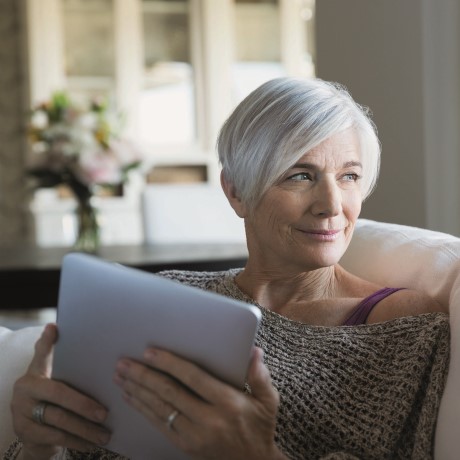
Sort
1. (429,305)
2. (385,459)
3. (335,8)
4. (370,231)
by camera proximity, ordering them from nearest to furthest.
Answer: (385,459) < (429,305) < (370,231) < (335,8)

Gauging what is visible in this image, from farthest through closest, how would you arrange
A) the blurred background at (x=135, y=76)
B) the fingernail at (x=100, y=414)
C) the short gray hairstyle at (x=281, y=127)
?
the blurred background at (x=135, y=76)
the short gray hairstyle at (x=281, y=127)
the fingernail at (x=100, y=414)

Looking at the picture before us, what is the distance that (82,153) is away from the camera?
347cm

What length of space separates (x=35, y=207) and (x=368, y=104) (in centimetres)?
364

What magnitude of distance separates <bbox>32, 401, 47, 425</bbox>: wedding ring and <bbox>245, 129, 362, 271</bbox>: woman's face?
1.50ft

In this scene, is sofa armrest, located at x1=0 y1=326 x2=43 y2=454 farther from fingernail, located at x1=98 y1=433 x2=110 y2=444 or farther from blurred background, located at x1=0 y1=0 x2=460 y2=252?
blurred background, located at x1=0 y1=0 x2=460 y2=252

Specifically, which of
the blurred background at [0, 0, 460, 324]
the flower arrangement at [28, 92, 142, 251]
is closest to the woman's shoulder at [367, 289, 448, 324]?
the flower arrangement at [28, 92, 142, 251]

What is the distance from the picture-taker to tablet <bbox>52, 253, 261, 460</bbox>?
1013mm

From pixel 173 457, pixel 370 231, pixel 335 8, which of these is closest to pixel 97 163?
pixel 335 8

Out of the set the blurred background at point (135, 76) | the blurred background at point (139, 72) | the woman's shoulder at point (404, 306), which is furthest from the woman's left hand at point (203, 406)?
the blurred background at point (139, 72)

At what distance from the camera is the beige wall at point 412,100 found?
190 centimetres

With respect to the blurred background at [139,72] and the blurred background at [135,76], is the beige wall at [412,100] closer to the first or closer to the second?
the blurred background at [135,76]

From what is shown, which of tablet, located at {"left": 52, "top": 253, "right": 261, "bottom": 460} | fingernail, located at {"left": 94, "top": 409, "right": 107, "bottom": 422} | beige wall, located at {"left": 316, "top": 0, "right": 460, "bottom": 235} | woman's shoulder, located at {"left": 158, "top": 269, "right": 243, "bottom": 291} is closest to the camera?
tablet, located at {"left": 52, "top": 253, "right": 261, "bottom": 460}

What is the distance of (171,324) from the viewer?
1.04 metres

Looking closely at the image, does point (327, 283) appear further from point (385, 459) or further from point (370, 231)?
point (385, 459)
